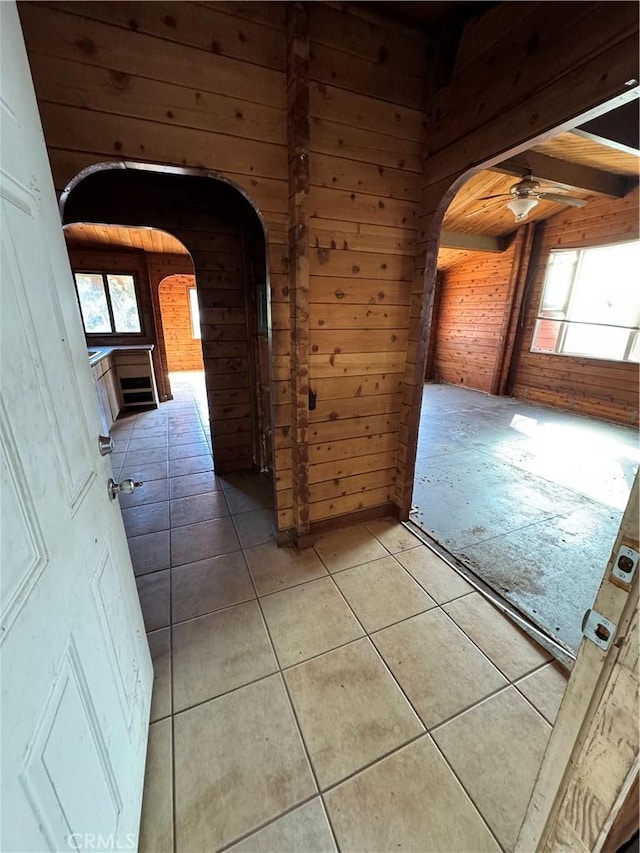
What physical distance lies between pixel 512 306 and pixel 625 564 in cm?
690

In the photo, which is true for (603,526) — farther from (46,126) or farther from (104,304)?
(104,304)

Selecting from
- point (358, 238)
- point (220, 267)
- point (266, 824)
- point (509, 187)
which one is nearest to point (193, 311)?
point (220, 267)

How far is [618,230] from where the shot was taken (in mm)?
4832

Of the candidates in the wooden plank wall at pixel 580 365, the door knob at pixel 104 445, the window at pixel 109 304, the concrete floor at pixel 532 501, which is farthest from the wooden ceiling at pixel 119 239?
the wooden plank wall at pixel 580 365

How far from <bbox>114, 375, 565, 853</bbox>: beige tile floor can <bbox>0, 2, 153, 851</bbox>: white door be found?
29 centimetres

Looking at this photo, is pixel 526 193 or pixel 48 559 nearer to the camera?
pixel 48 559

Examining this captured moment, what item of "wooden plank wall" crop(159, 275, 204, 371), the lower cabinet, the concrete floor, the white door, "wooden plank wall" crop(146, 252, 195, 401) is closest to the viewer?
the white door

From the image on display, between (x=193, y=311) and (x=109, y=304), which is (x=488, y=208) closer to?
(x=109, y=304)

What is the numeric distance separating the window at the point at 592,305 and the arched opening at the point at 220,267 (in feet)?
17.4

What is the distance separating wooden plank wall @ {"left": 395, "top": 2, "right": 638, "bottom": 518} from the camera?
1081mm

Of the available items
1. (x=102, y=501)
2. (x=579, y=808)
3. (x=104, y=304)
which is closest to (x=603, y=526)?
(x=579, y=808)

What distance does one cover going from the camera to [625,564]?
0.55 meters

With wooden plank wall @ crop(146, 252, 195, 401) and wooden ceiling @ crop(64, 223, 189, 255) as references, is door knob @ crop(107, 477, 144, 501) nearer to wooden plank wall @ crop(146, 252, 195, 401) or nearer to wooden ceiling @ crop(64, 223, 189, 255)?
wooden ceiling @ crop(64, 223, 189, 255)

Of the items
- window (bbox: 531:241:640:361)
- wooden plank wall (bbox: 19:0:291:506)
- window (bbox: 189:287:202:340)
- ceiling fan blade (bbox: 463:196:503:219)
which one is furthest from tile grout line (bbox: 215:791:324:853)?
window (bbox: 189:287:202:340)
